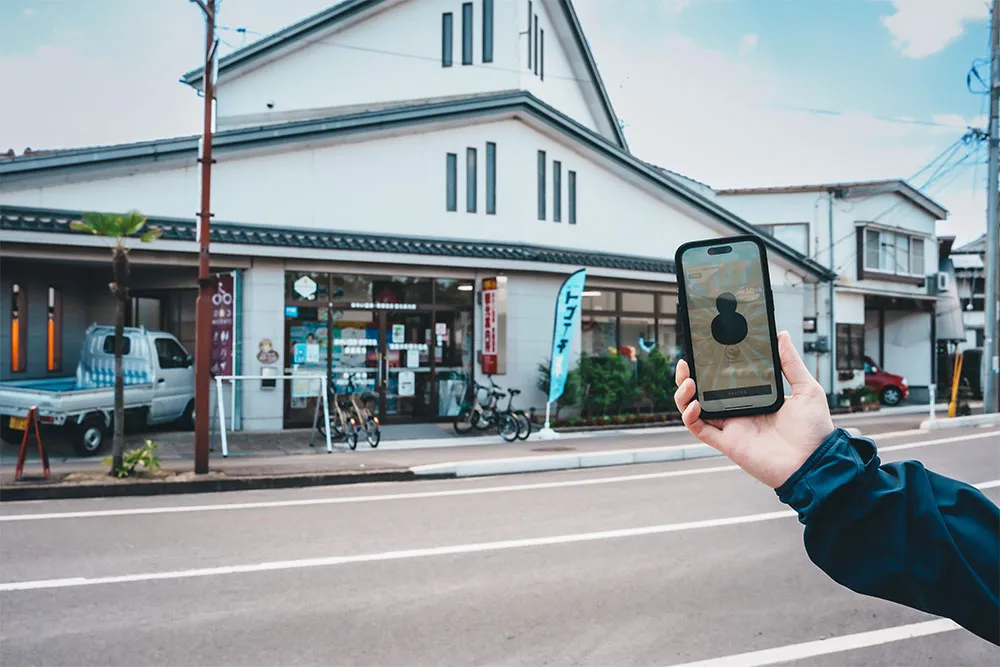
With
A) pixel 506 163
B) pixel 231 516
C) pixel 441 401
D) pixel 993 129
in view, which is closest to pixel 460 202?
pixel 506 163

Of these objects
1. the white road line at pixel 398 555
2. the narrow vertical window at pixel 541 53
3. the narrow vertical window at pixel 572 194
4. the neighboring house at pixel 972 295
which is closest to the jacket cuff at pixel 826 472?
the white road line at pixel 398 555

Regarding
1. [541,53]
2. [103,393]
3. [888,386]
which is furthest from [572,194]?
[888,386]

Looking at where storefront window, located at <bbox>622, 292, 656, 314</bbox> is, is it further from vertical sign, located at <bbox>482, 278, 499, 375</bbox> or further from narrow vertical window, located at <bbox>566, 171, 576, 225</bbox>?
vertical sign, located at <bbox>482, 278, 499, 375</bbox>

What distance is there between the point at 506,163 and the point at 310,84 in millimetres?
8223

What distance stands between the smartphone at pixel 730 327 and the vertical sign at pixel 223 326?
15058mm

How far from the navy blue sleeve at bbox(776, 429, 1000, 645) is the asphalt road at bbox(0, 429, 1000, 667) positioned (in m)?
3.38

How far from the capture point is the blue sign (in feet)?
56.3

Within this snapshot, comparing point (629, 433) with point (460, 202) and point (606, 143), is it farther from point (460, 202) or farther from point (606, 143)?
point (606, 143)

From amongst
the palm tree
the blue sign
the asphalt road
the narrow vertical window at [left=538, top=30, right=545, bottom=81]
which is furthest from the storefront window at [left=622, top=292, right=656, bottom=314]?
the palm tree

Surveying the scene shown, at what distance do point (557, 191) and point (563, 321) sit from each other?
4.68 m

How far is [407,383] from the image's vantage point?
1806 centimetres

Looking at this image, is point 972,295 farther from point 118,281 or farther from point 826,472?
point 826,472

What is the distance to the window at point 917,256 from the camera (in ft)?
103

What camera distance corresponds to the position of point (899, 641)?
5.02 meters
